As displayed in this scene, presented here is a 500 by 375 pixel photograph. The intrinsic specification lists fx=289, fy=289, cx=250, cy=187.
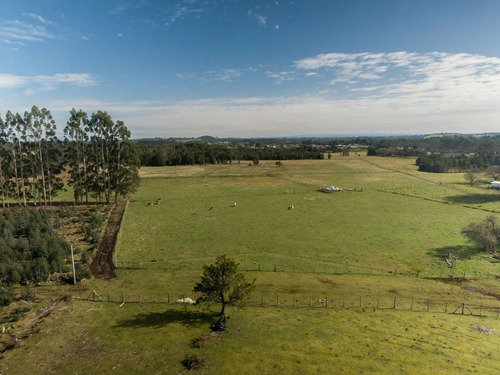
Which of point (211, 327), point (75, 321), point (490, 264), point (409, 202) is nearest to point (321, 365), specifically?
point (211, 327)

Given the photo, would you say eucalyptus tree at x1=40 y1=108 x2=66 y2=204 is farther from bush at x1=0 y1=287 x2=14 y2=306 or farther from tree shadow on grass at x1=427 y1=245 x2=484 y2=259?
tree shadow on grass at x1=427 y1=245 x2=484 y2=259

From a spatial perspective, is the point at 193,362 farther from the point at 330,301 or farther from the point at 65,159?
the point at 65,159

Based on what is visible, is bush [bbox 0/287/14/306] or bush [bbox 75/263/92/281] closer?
bush [bbox 0/287/14/306]

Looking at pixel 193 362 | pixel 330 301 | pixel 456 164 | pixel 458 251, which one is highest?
pixel 456 164

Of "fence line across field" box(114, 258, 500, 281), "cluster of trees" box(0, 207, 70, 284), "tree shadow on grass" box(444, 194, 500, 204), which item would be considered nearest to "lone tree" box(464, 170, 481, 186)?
"tree shadow on grass" box(444, 194, 500, 204)

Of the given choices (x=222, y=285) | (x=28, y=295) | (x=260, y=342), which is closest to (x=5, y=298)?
(x=28, y=295)

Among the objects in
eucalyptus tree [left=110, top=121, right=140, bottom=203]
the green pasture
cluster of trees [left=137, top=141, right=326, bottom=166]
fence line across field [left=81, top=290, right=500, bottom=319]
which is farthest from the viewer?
cluster of trees [left=137, top=141, right=326, bottom=166]
